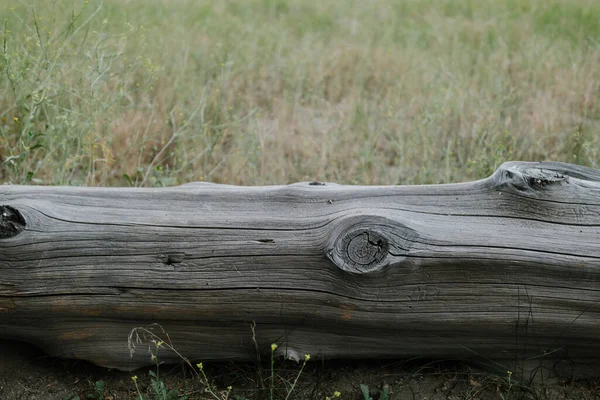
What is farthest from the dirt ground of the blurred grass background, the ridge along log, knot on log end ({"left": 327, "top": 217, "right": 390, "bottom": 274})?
the blurred grass background

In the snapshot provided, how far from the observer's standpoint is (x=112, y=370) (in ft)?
8.45

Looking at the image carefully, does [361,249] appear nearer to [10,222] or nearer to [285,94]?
[10,222]

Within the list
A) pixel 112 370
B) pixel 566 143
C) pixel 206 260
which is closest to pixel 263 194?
pixel 206 260

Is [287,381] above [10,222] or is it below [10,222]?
below

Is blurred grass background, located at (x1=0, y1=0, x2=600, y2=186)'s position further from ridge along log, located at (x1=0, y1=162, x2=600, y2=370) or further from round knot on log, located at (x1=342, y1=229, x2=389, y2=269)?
round knot on log, located at (x1=342, y1=229, x2=389, y2=269)

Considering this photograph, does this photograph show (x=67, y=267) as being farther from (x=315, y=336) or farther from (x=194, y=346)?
(x=315, y=336)

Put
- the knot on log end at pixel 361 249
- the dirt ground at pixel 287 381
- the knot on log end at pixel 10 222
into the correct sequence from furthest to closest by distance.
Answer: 1. the dirt ground at pixel 287 381
2. the knot on log end at pixel 10 222
3. the knot on log end at pixel 361 249

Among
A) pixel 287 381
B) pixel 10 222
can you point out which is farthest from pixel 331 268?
pixel 10 222

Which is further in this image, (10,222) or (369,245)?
(10,222)

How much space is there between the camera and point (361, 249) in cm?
220

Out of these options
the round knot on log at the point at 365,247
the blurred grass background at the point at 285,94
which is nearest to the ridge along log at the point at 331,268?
the round knot on log at the point at 365,247

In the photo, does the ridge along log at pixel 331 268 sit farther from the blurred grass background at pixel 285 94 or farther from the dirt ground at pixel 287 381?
the blurred grass background at pixel 285 94

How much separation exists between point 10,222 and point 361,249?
4.02 feet

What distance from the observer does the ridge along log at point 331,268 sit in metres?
2.22
